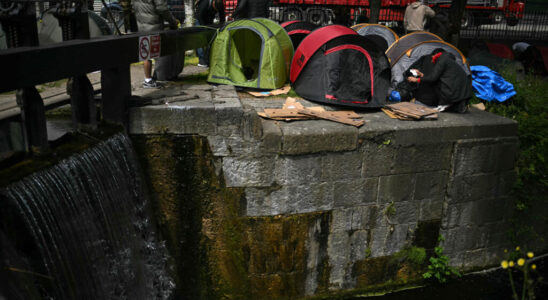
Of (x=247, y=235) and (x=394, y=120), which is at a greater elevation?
(x=394, y=120)

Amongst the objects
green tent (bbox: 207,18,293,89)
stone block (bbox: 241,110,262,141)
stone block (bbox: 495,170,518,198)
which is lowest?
stone block (bbox: 495,170,518,198)

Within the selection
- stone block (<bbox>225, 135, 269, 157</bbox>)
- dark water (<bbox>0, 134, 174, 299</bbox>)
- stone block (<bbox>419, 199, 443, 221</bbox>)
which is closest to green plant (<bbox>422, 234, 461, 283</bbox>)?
stone block (<bbox>419, 199, 443, 221</bbox>)

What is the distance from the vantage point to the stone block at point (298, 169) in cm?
538

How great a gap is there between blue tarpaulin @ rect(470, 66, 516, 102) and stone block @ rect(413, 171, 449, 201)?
2176 millimetres

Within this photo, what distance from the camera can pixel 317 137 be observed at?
17.6 ft

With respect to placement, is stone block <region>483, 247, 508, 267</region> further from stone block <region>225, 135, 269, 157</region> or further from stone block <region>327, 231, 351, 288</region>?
stone block <region>225, 135, 269, 157</region>

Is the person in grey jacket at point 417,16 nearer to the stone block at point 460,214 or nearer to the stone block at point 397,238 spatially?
the stone block at point 460,214

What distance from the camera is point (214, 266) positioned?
5664 mm

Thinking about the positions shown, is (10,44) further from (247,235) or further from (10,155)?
(247,235)

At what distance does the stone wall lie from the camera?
5.29m

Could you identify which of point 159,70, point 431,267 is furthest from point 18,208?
point 431,267

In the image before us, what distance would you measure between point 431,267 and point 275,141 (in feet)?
9.69

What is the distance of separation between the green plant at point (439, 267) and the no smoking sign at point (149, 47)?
14.4ft

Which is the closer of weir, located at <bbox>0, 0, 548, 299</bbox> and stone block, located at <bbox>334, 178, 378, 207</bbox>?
weir, located at <bbox>0, 0, 548, 299</bbox>
